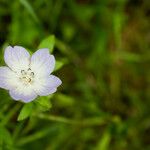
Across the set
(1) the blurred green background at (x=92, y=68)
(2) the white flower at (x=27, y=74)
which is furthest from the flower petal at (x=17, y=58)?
(1) the blurred green background at (x=92, y=68)

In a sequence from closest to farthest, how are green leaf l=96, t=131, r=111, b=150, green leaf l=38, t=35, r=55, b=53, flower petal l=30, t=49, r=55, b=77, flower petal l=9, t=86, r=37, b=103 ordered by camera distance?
flower petal l=9, t=86, r=37, b=103 → flower petal l=30, t=49, r=55, b=77 → green leaf l=38, t=35, r=55, b=53 → green leaf l=96, t=131, r=111, b=150

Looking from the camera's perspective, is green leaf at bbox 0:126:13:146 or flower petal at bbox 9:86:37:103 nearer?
flower petal at bbox 9:86:37:103

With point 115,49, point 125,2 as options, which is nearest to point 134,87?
point 115,49

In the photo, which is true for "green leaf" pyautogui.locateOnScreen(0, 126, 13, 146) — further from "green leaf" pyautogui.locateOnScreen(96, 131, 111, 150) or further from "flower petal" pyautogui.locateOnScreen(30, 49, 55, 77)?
"green leaf" pyautogui.locateOnScreen(96, 131, 111, 150)

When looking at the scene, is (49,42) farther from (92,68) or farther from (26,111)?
(92,68)

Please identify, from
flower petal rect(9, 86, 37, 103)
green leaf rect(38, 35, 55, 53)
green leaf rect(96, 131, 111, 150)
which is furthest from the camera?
green leaf rect(96, 131, 111, 150)

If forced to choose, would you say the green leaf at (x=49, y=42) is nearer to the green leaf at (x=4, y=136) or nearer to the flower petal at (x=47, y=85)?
the flower petal at (x=47, y=85)

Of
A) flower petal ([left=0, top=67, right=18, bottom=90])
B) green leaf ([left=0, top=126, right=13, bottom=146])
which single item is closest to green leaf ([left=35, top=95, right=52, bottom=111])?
flower petal ([left=0, top=67, right=18, bottom=90])

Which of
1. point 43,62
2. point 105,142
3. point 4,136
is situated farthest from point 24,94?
point 105,142
